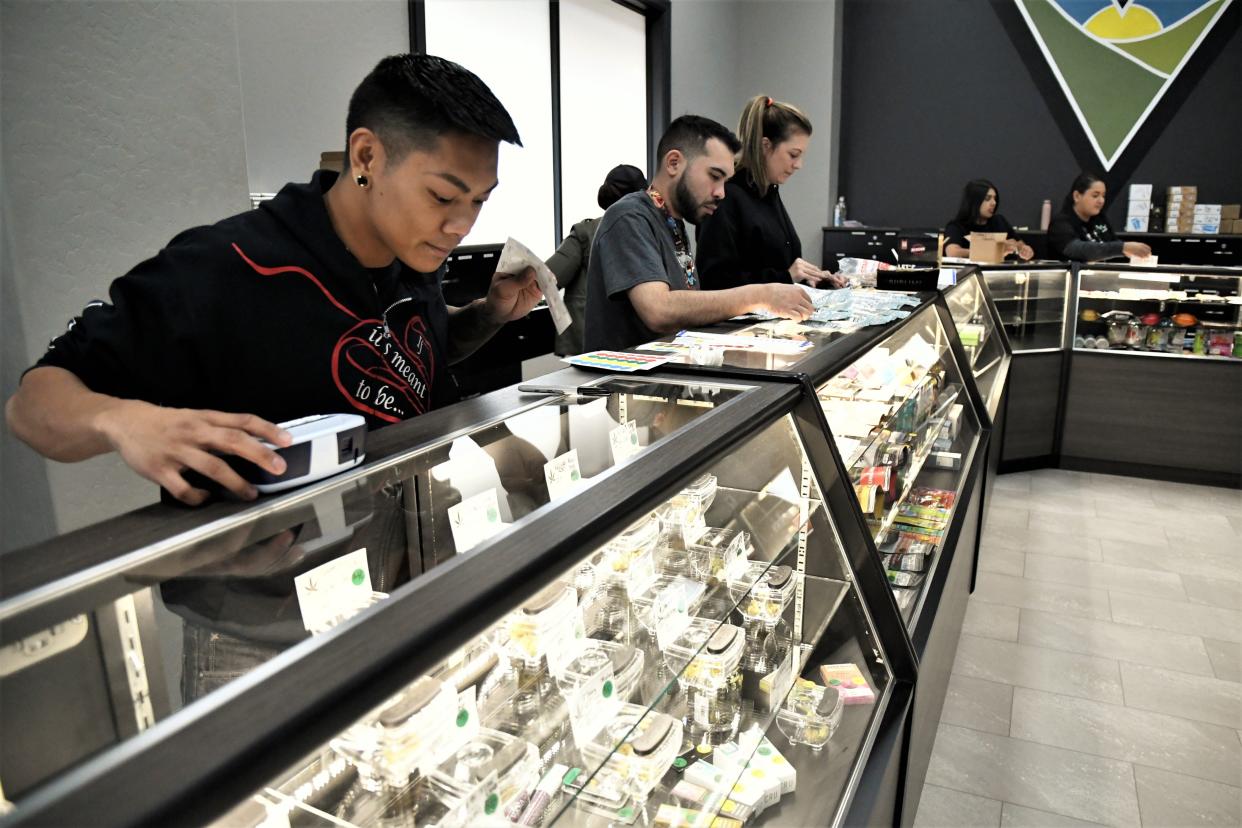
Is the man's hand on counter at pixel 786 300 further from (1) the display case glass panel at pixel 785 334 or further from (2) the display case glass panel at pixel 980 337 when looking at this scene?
(2) the display case glass panel at pixel 980 337

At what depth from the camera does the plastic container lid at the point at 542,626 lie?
1.04m

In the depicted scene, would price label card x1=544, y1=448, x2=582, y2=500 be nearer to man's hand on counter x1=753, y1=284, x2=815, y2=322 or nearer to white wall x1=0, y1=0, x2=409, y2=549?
man's hand on counter x1=753, y1=284, x2=815, y2=322

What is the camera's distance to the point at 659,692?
4.14 ft

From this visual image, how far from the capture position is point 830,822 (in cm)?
135

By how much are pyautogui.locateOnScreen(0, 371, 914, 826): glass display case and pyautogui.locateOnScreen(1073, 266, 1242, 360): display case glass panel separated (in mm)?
4077

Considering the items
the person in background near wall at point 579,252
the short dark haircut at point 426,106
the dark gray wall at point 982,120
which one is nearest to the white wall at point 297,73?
the person in background near wall at point 579,252

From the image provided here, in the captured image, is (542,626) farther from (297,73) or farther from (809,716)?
(297,73)

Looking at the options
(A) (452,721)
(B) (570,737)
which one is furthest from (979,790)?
(A) (452,721)

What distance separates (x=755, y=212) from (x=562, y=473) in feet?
6.60

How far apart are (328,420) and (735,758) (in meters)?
0.90

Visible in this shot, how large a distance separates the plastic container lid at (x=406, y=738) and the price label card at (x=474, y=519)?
16 centimetres

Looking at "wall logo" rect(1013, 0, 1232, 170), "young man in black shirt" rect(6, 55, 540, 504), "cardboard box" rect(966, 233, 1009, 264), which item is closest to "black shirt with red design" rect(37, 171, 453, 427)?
"young man in black shirt" rect(6, 55, 540, 504)

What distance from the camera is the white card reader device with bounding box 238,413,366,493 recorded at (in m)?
0.93

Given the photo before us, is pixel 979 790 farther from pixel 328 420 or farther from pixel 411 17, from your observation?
pixel 411 17
